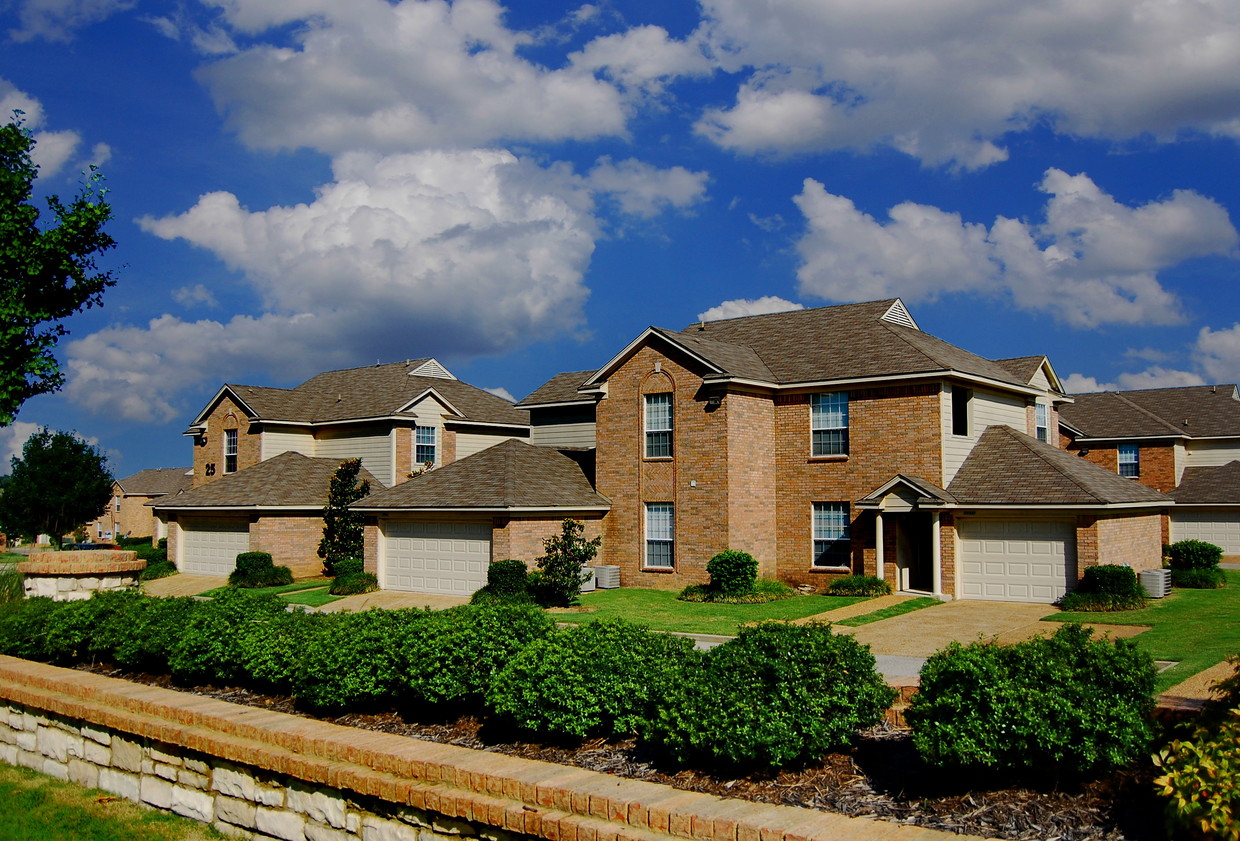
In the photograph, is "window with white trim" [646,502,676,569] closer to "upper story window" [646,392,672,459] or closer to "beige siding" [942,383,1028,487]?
"upper story window" [646,392,672,459]

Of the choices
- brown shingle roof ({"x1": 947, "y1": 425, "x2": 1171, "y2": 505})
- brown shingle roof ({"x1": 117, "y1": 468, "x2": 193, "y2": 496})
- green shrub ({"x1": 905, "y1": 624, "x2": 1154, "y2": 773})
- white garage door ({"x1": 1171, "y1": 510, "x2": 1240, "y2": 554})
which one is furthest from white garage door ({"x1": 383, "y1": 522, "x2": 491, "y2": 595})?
brown shingle roof ({"x1": 117, "y1": 468, "x2": 193, "y2": 496})

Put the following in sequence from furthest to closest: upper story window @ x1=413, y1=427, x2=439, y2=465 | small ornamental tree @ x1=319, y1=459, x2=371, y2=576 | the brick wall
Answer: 1. upper story window @ x1=413, y1=427, x2=439, y2=465
2. small ornamental tree @ x1=319, y1=459, x2=371, y2=576
3. the brick wall

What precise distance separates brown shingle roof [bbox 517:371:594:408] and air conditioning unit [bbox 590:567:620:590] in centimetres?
708

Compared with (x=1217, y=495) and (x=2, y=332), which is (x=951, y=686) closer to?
(x=2, y=332)

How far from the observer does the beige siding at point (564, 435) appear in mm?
32469

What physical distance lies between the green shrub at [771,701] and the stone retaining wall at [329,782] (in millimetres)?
578

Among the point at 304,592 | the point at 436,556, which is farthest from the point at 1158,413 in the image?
the point at 304,592

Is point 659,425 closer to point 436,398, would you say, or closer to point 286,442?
point 436,398

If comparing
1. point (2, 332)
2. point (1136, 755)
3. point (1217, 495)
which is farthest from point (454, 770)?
point (1217, 495)

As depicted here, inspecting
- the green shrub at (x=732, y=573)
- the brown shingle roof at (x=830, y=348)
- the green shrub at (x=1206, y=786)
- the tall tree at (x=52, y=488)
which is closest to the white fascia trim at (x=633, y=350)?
the brown shingle roof at (x=830, y=348)

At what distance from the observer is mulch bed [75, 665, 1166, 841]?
19.4 ft

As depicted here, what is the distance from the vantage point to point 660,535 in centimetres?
2761

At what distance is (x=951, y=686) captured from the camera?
673cm

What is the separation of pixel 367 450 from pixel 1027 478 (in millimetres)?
25027
